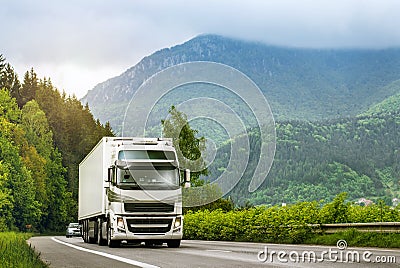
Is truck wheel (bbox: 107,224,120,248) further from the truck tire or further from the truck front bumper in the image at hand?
the truck front bumper

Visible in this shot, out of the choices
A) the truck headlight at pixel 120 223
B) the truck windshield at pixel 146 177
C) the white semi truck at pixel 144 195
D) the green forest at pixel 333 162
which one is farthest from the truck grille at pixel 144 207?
the green forest at pixel 333 162

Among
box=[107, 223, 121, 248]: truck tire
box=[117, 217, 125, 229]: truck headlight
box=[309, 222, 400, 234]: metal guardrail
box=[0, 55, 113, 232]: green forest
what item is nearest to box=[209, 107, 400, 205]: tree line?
box=[0, 55, 113, 232]: green forest

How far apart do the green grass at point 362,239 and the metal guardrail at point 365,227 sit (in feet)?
0.81

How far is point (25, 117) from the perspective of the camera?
341 feet

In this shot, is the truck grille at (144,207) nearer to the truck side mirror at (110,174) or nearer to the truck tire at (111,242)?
the truck side mirror at (110,174)

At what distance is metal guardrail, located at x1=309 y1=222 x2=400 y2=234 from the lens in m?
24.1

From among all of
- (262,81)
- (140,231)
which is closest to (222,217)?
(140,231)

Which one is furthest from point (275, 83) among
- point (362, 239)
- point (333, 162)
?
point (362, 239)

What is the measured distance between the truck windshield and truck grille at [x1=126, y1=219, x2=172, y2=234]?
3.88 feet

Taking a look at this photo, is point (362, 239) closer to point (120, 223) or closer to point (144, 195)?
point (144, 195)

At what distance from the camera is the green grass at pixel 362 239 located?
2333 cm

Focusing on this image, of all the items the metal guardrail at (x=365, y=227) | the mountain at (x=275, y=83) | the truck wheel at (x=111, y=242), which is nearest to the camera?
the metal guardrail at (x=365, y=227)

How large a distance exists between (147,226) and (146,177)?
1.75 meters

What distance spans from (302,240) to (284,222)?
1784 mm
